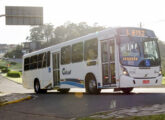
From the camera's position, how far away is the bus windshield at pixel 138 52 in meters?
15.6

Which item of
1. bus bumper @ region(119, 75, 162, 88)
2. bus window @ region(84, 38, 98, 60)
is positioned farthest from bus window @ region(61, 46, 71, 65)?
bus bumper @ region(119, 75, 162, 88)

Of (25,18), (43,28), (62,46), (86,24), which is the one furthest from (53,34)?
(62,46)

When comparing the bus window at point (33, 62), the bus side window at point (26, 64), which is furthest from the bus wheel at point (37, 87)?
the bus side window at point (26, 64)

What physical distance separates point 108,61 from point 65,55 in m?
4.96

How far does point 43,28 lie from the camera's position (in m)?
154

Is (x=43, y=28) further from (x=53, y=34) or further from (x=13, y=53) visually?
(x=13, y=53)

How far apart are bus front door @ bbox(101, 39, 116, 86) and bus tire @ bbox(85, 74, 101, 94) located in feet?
3.19

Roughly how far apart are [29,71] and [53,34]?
12639 cm

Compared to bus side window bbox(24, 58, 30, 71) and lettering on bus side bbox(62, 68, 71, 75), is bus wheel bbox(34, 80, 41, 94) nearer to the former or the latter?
bus side window bbox(24, 58, 30, 71)

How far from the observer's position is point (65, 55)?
804 inches

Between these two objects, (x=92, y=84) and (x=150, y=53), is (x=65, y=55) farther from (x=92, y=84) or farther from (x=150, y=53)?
(x=150, y=53)

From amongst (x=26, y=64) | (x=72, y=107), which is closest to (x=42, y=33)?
(x=26, y=64)

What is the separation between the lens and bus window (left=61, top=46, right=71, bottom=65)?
19.9m

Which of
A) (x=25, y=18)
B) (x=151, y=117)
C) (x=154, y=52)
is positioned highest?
(x=25, y=18)
